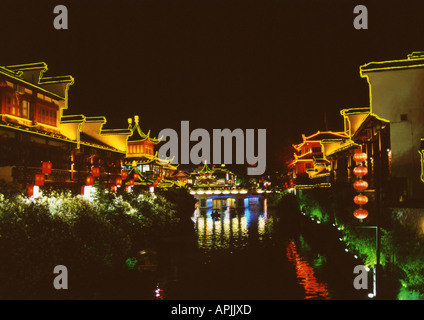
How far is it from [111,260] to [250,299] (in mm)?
8150

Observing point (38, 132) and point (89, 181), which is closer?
point (38, 132)

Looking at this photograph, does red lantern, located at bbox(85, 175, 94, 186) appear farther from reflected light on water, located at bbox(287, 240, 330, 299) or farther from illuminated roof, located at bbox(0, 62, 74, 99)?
reflected light on water, located at bbox(287, 240, 330, 299)

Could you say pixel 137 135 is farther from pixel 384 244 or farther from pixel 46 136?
pixel 384 244

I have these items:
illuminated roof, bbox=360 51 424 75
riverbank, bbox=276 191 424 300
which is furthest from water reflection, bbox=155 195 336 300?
A: illuminated roof, bbox=360 51 424 75

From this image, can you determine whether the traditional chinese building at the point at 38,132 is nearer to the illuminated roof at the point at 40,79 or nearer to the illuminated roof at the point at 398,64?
the illuminated roof at the point at 40,79

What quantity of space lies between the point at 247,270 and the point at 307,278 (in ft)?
13.7

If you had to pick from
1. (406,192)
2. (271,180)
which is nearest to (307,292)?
(406,192)

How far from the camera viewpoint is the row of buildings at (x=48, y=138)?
2309cm

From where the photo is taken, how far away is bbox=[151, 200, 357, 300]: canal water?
20125mm

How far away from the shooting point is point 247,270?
2581 cm

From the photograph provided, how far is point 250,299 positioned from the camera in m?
19.3

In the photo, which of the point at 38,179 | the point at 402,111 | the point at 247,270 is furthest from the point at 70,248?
the point at 402,111

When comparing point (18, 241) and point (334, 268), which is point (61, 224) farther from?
point (334, 268)

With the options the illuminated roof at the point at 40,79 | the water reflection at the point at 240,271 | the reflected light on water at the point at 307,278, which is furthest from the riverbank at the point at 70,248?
the illuminated roof at the point at 40,79
